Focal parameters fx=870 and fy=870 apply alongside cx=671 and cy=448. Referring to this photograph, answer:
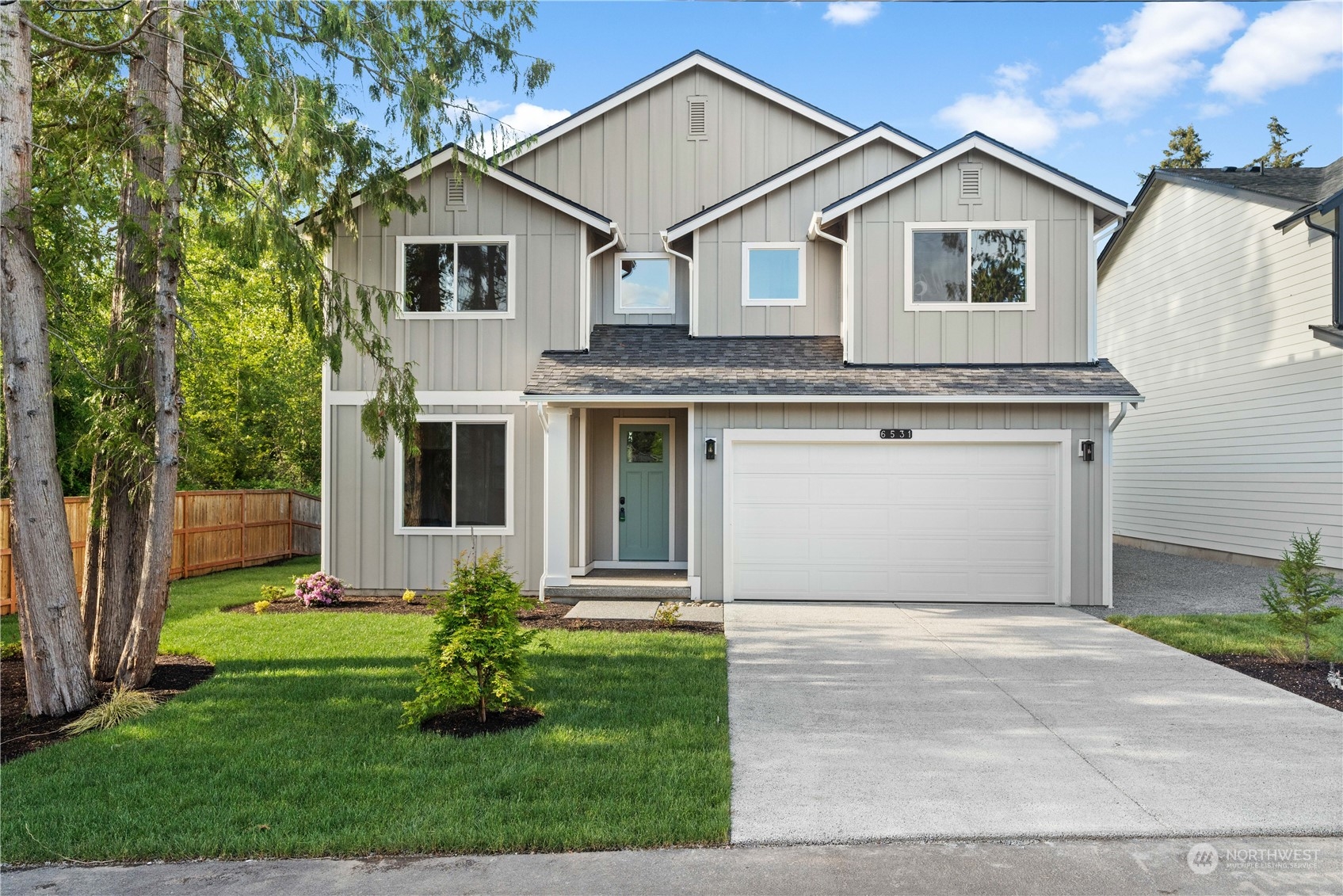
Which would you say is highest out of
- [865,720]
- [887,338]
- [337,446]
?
[887,338]

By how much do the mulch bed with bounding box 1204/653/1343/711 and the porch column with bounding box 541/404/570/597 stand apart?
709cm

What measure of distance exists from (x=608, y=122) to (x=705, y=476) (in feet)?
20.8

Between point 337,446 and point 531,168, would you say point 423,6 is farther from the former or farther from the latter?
point 337,446

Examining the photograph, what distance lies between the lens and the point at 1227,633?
8945mm

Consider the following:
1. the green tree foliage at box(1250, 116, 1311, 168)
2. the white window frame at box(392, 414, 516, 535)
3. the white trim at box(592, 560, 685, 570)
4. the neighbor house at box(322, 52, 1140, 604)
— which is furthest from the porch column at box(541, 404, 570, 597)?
the green tree foliage at box(1250, 116, 1311, 168)

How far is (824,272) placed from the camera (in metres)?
12.5

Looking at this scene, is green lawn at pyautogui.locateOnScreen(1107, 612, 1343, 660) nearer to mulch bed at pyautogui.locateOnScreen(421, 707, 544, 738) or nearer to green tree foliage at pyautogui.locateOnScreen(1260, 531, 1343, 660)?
green tree foliage at pyautogui.locateOnScreen(1260, 531, 1343, 660)

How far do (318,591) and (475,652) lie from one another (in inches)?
244

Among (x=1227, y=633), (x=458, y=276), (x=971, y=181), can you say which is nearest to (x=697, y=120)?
(x=971, y=181)

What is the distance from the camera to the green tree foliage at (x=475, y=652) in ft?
18.4

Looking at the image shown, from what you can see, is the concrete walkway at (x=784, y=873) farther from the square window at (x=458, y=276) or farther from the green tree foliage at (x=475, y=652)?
the square window at (x=458, y=276)

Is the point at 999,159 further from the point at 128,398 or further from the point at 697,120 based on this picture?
the point at 128,398

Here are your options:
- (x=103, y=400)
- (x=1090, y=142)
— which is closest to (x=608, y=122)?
(x=1090, y=142)

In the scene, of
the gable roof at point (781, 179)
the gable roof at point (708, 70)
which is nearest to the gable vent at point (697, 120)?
the gable roof at point (708, 70)
